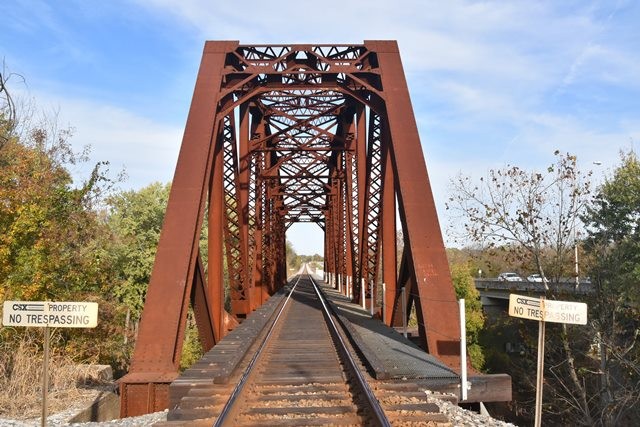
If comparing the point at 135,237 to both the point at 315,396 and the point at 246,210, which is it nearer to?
the point at 246,210

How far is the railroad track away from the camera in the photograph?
438 centimetres

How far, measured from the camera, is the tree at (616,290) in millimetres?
16625

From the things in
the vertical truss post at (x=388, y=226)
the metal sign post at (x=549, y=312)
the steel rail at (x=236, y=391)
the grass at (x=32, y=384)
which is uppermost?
the vertical truss post at (x=388, y=226)

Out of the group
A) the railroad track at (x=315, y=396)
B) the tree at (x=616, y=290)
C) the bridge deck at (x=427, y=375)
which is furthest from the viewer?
the tree at (x=616, y=290)

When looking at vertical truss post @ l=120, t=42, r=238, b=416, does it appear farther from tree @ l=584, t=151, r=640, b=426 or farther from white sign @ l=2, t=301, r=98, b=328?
tree @ l=584, t=151, r=640, b=426

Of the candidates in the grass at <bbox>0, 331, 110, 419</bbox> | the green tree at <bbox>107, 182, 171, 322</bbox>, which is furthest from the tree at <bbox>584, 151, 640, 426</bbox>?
the green tree at <bbox>107, 182, 171, 322</bbox>

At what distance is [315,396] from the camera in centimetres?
516

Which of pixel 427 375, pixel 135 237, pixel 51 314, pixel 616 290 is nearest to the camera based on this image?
pixel 51 314

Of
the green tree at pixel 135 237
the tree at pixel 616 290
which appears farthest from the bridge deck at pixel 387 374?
the green tree at pixel 135 237

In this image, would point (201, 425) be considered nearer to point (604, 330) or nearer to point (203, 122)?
point (203, 122)

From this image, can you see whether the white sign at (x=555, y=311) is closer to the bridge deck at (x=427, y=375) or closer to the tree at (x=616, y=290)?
the bridge deck at (x=427, y=375)

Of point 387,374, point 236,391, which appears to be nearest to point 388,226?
point 387,374

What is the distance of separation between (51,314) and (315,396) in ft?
8.11

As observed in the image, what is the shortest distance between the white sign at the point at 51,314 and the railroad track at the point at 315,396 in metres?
1.18
